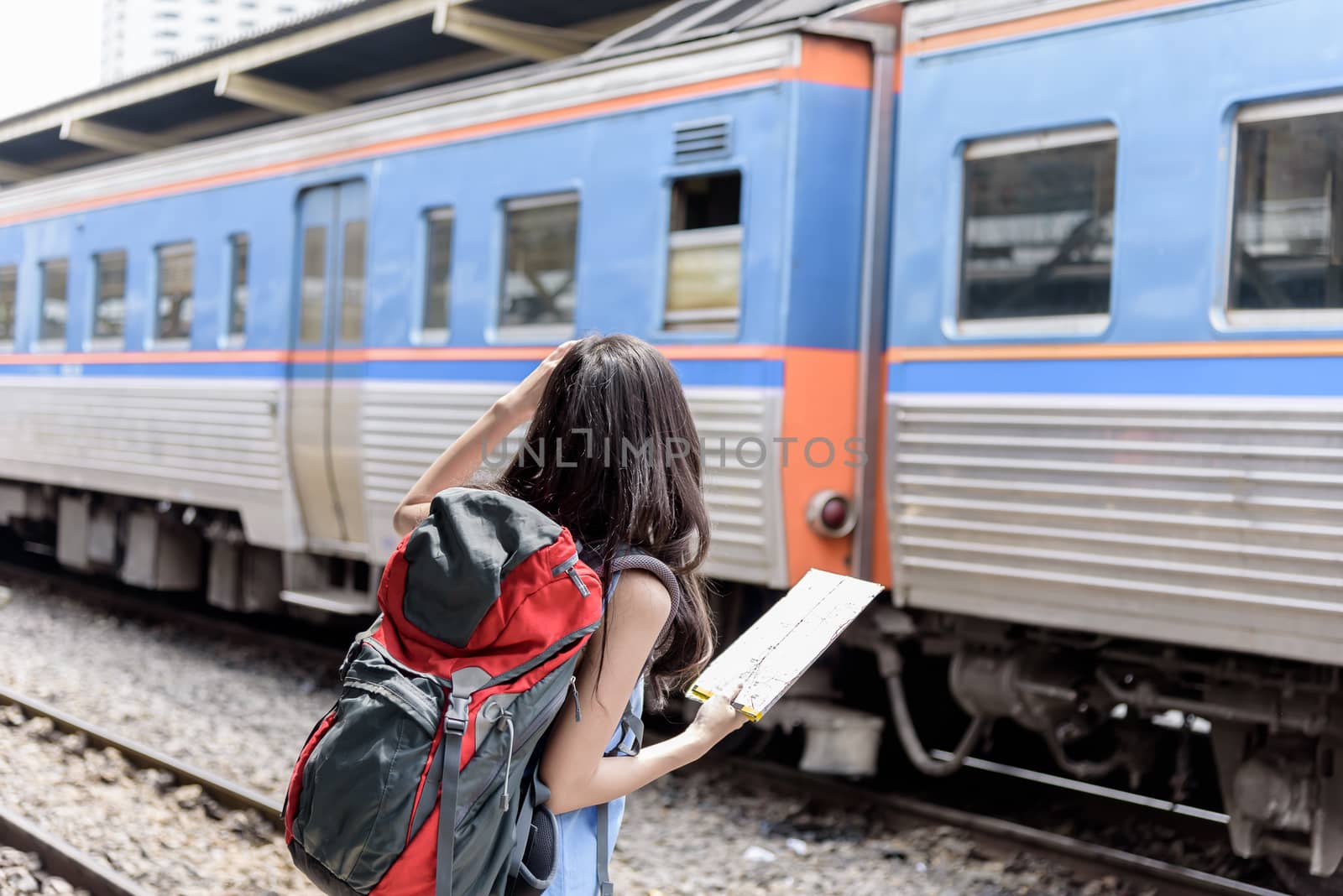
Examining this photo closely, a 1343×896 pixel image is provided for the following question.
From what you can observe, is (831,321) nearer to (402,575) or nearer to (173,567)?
(402,575)

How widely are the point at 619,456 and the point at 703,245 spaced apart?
381cm

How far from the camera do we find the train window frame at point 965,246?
450 centimetres

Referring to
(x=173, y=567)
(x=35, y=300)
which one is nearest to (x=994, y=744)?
(x=173, y=567)

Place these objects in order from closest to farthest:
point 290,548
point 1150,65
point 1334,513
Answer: point 1334,513 → point 1150,65 → point 290,548

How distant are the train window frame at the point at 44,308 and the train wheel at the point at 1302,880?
29.9 ft

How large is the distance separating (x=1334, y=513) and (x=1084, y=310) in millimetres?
1112

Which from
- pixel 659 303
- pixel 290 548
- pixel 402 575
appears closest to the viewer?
pixel 402 575

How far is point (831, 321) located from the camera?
5316 mm

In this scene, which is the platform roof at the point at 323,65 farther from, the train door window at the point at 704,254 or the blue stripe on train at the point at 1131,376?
the blue stripe on train at the point at 1131,376

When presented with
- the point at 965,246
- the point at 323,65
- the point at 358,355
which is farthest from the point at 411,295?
the point at 323,65

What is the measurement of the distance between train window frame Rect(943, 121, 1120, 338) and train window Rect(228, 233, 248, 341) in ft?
17.2

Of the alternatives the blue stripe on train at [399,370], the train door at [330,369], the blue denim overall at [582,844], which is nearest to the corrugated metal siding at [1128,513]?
the blue stripe on train at [399,370]

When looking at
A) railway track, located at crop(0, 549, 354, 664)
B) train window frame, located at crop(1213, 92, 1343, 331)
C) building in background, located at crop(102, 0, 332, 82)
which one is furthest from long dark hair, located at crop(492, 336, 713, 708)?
building in background, located at crop(102, 0, 332, 82)

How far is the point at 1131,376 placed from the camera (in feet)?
14.3
